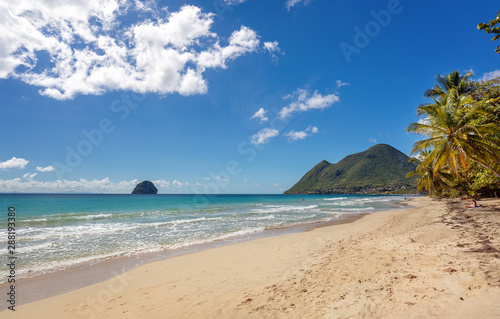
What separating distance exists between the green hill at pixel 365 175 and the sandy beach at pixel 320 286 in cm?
11945

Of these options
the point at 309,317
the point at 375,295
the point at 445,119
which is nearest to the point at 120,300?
the point at 309,317

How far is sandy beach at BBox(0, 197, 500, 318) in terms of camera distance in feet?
11.3

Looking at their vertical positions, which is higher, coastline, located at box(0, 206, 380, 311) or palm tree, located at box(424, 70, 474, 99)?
palm tree, located at box(424, 70, 474, 99)

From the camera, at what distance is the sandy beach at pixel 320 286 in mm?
3454

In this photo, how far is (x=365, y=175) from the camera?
131 metres

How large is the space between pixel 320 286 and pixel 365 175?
144338mm

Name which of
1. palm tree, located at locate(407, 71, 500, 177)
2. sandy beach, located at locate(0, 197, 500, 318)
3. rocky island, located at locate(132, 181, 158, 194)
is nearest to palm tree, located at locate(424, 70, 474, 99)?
palm tree, located at locate(407, 71, 500, 177)

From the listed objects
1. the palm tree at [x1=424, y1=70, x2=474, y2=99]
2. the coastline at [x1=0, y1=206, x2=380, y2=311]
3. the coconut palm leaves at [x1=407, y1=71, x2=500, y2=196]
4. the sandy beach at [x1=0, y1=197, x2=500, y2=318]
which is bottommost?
the coastline at [x1=0, y1=206, x2=380, y2=311]

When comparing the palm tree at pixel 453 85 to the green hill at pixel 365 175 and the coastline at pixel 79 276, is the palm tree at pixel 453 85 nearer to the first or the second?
the coastline at pixel 79 276

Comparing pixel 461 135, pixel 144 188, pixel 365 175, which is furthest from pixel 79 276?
pixel 144 188

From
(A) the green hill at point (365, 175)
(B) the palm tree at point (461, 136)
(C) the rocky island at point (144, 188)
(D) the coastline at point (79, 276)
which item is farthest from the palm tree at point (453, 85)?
(C) the rocky island at point (144, 188)

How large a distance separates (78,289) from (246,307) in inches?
209

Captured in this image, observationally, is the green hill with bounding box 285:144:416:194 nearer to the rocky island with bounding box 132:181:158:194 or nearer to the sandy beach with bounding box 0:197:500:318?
the rocky island with bounding box 132:181:158:194

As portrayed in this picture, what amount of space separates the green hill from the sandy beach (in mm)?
119449
